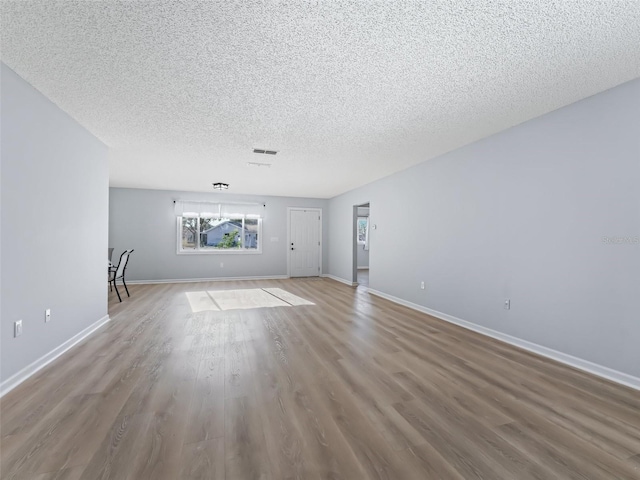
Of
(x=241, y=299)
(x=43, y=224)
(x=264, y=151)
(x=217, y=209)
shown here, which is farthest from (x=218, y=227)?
(x=43, y=224)

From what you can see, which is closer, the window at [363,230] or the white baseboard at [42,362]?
the white baseboard at [42,362]

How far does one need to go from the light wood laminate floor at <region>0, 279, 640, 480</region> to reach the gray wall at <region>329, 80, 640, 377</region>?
47 cm

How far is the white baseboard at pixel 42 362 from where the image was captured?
213 cm

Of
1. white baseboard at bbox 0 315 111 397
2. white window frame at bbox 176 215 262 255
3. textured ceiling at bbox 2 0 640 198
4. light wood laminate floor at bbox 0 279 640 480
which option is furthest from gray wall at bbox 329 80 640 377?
white window frame at bbox 176 215 262 255

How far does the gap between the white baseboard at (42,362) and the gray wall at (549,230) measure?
4.63 m

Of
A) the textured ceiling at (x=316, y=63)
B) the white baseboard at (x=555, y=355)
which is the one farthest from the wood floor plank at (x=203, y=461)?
the white baseboard at (x=555, y=355)

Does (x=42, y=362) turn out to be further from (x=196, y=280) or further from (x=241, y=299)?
(x=196, y=280)

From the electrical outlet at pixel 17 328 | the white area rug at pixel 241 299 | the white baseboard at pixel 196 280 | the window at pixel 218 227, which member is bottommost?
the white area rug at pixel 241 299

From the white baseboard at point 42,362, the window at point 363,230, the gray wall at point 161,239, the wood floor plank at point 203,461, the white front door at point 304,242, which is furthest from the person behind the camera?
the window at point 363,230

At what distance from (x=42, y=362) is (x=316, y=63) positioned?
3.47 meters

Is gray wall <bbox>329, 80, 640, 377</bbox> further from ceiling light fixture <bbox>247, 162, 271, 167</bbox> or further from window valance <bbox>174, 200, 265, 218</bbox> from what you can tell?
window valance <bbox>174, 200, 265, 218</bbox>

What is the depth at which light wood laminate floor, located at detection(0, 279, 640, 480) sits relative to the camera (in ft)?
4.74

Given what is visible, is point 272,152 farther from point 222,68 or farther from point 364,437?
point 364,437

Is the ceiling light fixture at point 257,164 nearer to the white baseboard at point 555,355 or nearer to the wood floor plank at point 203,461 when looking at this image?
the white baseboard at point 555,355
